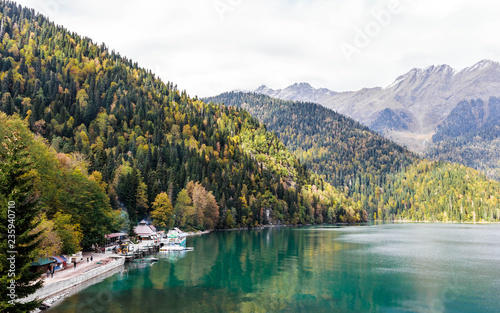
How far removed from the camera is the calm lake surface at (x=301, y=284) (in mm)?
41469

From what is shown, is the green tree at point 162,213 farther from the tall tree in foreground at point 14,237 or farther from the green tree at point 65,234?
the tall tree in foreground at point 14,237

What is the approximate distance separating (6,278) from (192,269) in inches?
1604

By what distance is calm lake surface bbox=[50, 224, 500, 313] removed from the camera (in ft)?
136

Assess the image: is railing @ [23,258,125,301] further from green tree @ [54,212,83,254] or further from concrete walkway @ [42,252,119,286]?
green tree @ [54,212,83,254]

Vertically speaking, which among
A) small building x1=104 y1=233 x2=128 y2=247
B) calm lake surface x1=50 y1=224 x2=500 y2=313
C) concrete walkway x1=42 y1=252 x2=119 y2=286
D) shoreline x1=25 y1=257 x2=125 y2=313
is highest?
small building x1=104 y1=233 x2=128 y2=247

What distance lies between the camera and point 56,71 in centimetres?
18175

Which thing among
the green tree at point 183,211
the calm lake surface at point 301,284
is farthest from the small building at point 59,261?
the green tree at point 183,211

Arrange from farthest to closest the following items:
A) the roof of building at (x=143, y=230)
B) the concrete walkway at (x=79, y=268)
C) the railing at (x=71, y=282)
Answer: the roof of building at (x=143, y=230) → the concrete walkway at (x=79, y=268) → the railing at (x=71, y=282)

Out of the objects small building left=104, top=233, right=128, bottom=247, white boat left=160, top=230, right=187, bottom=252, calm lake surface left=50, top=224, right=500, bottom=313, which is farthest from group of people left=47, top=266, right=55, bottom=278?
white boat left=160, top=230, right=187, bottom=252

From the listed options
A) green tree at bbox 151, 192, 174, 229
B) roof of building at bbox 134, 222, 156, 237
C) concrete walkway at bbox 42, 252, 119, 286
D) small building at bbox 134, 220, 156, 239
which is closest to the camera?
concrete walkway at bbox 42, 252, 119, 286

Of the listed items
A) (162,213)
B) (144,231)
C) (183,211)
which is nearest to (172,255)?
(144,231)

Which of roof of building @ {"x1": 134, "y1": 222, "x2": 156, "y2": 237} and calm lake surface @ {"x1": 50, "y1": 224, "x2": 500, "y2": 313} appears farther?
roof of building @ {"x1": 134, "y1": 222, "x2": 156, "y2": 237}

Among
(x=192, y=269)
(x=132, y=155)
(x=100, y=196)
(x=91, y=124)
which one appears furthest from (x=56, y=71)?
(x=192, y=269)

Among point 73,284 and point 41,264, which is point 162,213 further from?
point 41,264
